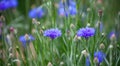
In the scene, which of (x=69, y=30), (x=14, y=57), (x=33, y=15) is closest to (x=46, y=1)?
(x=69, y=30)

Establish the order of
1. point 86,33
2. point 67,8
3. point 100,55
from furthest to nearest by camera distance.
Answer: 1. point 67,8
2. point 100,55
3. point 86,33

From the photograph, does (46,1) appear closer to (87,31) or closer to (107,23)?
(87,31)

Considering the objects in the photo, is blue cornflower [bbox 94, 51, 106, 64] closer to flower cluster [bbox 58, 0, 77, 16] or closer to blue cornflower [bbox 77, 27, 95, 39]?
blue cornflower [bbox 77, 27, 95, 39]

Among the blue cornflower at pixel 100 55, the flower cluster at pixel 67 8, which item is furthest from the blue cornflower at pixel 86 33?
the flower cluster at pixel 67 8

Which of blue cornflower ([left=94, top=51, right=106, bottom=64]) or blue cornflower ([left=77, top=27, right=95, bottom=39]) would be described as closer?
blue cornflower ([left=77, top=27, right=95, bottom=39])

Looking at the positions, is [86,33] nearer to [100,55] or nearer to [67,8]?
[100,55]

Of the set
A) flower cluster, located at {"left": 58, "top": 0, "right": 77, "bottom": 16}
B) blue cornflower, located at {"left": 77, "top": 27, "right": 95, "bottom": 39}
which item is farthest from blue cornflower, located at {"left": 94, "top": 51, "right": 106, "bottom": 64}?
flower cluster, located at {"left": 58, "top": 0, "right": 77, "bottom": 16}

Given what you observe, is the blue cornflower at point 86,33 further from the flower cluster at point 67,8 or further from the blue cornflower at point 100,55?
the flower cluster at point 67,8

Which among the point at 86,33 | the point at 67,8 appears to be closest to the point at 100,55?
the point at 86,33

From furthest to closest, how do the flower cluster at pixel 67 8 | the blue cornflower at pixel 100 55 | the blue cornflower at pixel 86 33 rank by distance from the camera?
the flower cluster at pixel 67 8, the blue cornflower at pixel 100 55, the blue cornflower at pixel 86 33

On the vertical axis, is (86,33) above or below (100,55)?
above

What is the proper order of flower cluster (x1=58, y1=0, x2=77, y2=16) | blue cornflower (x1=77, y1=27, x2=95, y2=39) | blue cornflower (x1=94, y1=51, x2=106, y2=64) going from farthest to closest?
flower cluster (x1=58, y1=0, x2=77, y2=16), blue cornflower (x1=94, y1=51, x2=106, y2=64), blue cornflower (x1=77, y1=27, x2=95, y2=39)
